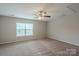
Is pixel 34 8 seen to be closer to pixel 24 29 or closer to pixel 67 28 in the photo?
pixel 67 28

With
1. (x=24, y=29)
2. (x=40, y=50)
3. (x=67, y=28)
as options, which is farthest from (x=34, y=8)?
(x=24, y=29)

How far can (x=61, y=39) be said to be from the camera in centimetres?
484

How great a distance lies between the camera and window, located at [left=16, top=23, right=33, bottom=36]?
5.65 meters

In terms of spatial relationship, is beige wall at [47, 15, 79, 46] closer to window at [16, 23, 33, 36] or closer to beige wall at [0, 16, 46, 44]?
beige wall at [0, 16, 46, 44]

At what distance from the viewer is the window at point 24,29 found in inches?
223

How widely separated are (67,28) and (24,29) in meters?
2.89

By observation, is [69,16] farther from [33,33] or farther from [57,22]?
[33,33]

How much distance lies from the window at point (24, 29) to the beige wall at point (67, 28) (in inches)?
79.6

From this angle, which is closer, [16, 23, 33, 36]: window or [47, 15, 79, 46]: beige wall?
[47, 15, 79, 46]: beige wall

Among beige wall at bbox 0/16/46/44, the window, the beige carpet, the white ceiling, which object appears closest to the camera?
the white ceiling

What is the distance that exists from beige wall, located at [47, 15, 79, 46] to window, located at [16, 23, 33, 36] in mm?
2023

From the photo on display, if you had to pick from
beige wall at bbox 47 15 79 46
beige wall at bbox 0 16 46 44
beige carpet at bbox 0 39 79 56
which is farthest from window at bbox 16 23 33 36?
beige wall at bbox 47 15 79 46

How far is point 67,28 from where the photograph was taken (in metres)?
4.72

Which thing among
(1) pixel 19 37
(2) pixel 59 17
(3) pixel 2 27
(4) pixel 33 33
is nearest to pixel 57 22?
(2) pixel 59 17
